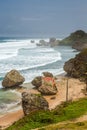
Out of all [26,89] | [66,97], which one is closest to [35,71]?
[26,89]

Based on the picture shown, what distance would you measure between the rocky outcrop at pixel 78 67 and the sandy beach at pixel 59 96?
5.44 feet

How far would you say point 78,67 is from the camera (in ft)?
187

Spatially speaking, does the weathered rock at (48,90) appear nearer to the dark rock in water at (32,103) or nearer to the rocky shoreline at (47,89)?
the rocky shoreline at (47,89)

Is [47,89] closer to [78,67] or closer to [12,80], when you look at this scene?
[12,80]

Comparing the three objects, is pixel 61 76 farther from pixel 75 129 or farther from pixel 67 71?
pixel 75 129

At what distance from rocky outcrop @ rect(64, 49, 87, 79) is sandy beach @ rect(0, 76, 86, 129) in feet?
5.44

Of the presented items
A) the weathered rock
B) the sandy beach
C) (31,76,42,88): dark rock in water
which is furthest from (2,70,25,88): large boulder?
the weathered rock

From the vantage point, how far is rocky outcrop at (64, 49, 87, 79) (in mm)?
56731

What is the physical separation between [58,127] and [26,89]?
2360 centimetres

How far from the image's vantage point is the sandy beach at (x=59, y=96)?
36062 mm

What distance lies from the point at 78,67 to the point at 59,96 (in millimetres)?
12706

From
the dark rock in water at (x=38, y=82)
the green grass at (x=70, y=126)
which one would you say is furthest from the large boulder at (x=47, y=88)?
the green grass at (x=70, y=126)

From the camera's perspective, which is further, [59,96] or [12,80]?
[12,80]

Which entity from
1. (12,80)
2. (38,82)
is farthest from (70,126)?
(12,80)
